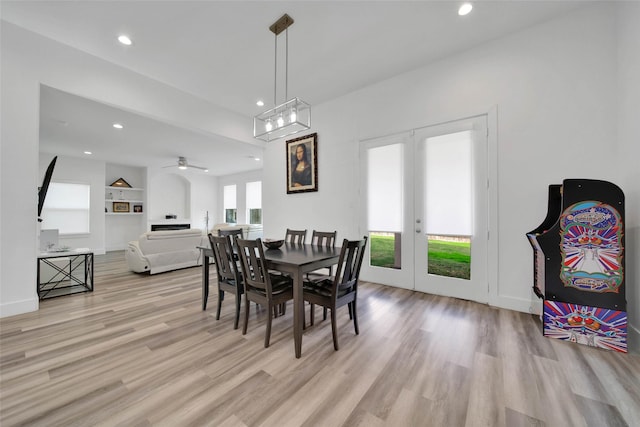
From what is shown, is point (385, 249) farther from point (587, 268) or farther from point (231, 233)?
point (231, 233)

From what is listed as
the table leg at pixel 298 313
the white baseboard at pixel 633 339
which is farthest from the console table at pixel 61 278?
the white baseboard at pixel 633 339

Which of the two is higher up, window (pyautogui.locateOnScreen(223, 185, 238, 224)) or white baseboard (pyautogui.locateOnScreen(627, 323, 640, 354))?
window (pyautogui.locateOnScreen(223, 185, 238, 224))

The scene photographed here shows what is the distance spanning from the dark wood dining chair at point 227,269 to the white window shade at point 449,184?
8.45ft

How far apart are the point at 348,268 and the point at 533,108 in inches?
108

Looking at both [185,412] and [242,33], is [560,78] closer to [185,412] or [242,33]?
[242,33]

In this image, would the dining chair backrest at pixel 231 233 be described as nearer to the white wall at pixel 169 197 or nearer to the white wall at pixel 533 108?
the white wall at pixel 533 108

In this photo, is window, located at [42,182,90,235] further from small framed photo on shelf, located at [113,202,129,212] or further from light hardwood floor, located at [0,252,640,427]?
light hardwood floor, located at [0,252,640,427]

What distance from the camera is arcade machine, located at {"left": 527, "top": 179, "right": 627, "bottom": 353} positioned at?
1.98 m

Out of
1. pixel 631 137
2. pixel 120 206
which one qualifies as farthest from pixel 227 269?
pixel 120 206

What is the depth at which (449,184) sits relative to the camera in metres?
3.22

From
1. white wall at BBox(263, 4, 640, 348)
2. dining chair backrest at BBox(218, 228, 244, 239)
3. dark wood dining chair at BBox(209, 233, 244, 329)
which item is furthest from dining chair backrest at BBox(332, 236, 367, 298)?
white wall at BBox(263, 4, 640, 348)

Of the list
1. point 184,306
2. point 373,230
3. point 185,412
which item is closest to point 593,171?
point 373,230

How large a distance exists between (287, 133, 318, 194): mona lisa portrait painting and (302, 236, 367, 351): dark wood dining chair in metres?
2.45

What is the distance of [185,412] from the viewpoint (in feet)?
4.58
